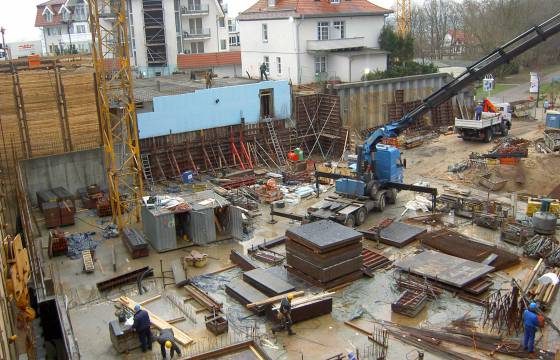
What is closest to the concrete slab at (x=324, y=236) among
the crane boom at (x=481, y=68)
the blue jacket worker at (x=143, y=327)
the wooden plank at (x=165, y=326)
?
the wooden plank at (x=165, y=326)

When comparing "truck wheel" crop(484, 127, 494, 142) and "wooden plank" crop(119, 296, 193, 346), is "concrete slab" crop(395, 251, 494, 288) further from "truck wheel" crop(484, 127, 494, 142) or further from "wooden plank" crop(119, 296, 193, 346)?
"truck wheel" crop(484, 127, 494, 142)

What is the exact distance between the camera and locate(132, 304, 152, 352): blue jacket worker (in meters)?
12.6

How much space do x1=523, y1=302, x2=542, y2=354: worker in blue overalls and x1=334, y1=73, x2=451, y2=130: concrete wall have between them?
21.4 m

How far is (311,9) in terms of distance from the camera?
128ft

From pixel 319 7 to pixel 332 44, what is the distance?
291cm

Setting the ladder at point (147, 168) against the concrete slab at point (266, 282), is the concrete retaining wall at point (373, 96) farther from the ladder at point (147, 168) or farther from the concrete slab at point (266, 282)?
the concrete slab at point (266, 282)

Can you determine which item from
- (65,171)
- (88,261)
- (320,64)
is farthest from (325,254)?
(320,64)

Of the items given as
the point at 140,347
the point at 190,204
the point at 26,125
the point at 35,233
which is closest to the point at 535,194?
the point at 190,204

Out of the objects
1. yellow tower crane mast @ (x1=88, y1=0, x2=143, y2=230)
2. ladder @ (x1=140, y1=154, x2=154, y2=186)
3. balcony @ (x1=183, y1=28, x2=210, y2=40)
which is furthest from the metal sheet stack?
balcony @ (x1=183, y1=28, x2=210, y2=40)

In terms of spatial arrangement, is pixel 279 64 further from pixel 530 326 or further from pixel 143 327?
Result: pixel 530 326

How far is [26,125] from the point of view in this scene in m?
23.8

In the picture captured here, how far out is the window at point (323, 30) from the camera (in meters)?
39.6

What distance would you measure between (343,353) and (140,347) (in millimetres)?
4728

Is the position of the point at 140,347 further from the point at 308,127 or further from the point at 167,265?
the point at 308,127
